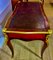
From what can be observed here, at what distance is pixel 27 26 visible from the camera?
61.5 inches

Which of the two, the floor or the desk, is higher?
the desk

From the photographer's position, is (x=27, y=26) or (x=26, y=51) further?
(x=26, y=51)

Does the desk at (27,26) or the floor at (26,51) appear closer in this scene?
the desk at (27,26)

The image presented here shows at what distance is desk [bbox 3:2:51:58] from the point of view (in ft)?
4.89

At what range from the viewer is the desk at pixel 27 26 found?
1490mm

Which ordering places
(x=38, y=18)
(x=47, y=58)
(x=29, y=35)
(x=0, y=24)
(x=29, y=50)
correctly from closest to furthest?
(x=29, y=35), (x=38, y=18), (x=47, y=58), (x=29, y=50), (x=0, y=24)

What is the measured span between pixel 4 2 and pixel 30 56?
1.80 metres

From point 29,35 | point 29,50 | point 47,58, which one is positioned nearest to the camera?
point 29,35

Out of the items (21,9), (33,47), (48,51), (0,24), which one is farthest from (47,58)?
(0,24)

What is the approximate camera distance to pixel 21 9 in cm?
192

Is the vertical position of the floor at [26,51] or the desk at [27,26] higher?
the desk at [27,26]

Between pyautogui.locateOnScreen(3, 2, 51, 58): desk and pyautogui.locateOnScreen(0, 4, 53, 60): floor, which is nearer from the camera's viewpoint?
pyautogui.locateOnScreen(3, 2, 51, 58): desk

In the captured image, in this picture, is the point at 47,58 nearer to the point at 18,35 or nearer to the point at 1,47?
the point at 18,35

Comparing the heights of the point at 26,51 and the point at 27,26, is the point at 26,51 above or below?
below
